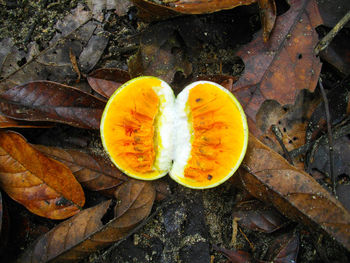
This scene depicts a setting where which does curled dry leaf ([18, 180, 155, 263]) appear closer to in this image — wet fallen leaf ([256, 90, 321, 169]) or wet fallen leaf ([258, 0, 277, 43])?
wet fallen leaf ([256, 90, 321, 169])

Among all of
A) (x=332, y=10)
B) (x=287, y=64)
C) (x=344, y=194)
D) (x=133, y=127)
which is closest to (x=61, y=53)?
(x=133, y=127)

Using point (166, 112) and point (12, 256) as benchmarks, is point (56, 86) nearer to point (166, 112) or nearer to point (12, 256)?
point (166, 112)

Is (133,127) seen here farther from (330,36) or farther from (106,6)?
(330,36)

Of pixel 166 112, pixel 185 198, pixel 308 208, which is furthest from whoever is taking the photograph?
pixel 185 198

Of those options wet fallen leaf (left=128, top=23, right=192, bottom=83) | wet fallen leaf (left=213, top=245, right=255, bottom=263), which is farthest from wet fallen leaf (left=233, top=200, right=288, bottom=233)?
wet fallen leaf (left=128, top=23, right=192, bottom=83)

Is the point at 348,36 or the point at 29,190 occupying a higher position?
the point at 348,36

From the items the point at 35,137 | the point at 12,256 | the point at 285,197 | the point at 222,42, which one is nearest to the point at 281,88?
the point at 222,42
